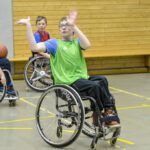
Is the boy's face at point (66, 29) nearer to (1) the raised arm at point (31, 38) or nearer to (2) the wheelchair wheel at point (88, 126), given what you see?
(1) the raised arm at point (31, 38)

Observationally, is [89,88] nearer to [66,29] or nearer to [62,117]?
[62,117]

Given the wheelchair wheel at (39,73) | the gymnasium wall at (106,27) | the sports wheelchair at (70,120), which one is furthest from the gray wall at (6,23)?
the sports wheelchair at (70,120)

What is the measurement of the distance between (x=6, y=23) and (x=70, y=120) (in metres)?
4.82

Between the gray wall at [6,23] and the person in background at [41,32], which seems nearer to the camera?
the person in background at [41,32]

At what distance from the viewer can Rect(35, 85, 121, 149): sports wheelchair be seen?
4395mm

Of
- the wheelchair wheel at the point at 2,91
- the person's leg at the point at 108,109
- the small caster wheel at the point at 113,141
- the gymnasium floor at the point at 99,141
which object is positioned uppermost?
the person's leg at the point at 108,109

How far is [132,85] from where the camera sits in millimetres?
8719

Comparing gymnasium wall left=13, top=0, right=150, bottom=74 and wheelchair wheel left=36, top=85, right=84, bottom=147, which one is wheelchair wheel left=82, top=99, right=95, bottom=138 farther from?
gymnasium wall left=13, top=0, right=150, bottom=74

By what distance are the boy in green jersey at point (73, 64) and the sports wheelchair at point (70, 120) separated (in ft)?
0.31

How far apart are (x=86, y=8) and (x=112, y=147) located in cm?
563

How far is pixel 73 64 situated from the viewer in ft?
15.4

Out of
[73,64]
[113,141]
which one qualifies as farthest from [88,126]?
[73,64]

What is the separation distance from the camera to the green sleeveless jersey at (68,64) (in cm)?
468

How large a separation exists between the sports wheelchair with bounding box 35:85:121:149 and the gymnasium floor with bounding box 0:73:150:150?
0.11 meters
